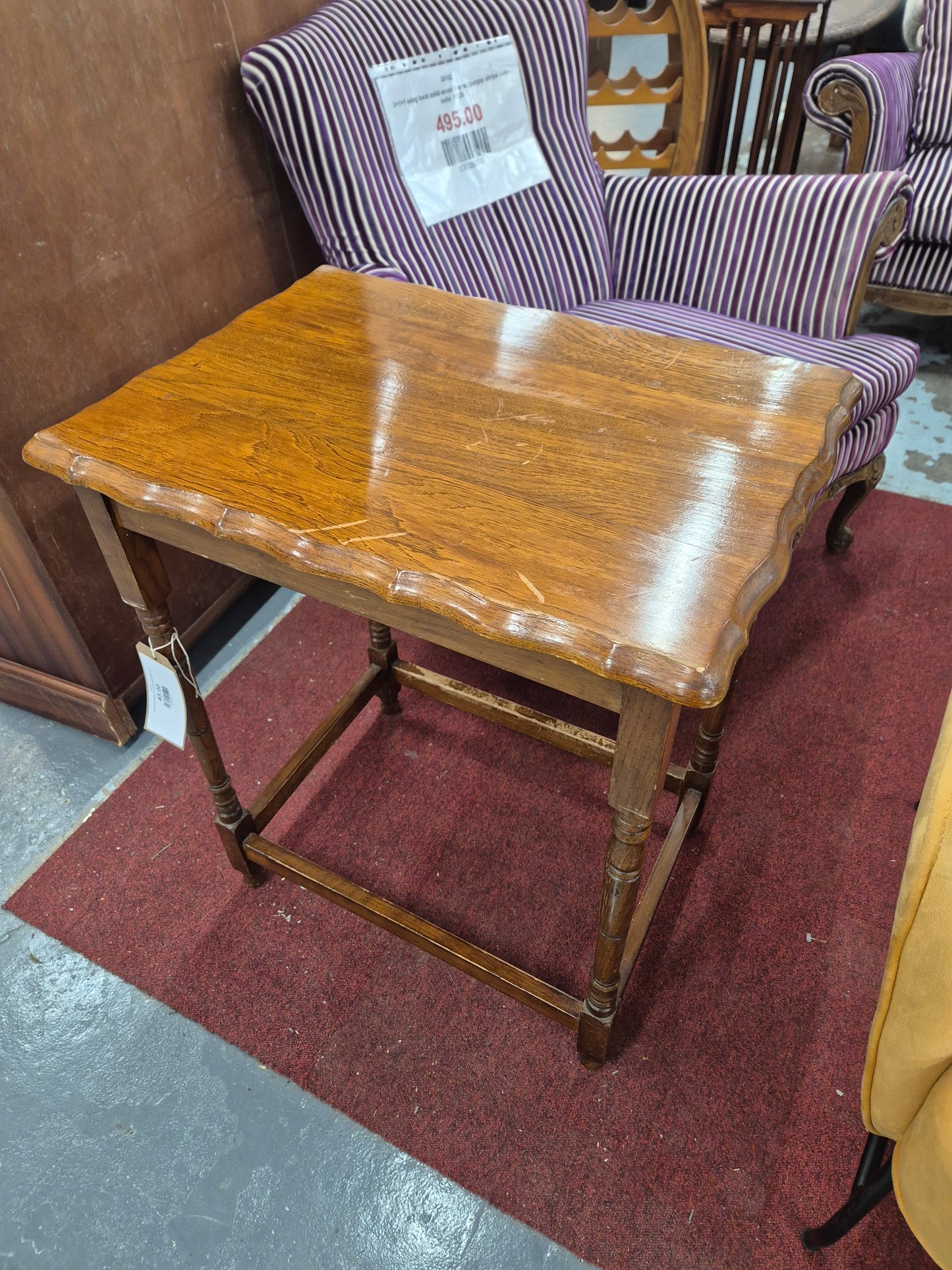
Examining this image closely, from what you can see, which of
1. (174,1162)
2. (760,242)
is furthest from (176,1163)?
(760,242)

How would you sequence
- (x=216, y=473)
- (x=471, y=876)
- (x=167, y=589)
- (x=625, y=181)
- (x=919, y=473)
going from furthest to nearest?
(x=919, y=473) → (x=625, y=181) → (x=471, y=876) → (x=167, y=589) → (x=216, y=473)

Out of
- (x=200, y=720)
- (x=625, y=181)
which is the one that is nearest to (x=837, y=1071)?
(x=200, y=720)

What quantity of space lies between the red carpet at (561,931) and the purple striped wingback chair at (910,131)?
1.05 meters

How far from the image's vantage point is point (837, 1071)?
1.02m

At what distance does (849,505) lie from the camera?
166cm

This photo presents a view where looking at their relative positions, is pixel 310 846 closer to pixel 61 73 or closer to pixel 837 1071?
pixel 837 1071

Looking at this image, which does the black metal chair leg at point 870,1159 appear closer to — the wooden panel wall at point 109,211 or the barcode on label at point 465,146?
the wooden panel wall at point 109,211

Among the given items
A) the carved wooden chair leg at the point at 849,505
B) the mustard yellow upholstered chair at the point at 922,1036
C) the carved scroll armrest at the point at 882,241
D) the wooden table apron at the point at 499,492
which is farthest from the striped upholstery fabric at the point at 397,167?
the mustard yellow upholstered chair at the point at 922,1036

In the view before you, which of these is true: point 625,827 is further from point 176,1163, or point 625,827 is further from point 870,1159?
point 176,1163

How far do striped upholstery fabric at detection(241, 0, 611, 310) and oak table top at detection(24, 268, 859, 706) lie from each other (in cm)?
39

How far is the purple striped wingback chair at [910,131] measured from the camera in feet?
6.50

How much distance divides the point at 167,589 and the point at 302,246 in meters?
0.88

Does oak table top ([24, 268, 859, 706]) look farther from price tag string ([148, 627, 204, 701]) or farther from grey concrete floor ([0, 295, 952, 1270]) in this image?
grey concrete floor ([0, 295, 952, 1270])

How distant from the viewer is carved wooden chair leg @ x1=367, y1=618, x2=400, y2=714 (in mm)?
1297
